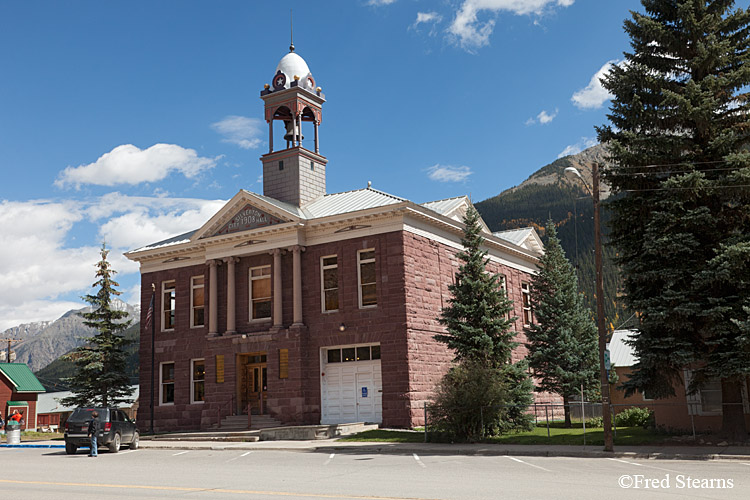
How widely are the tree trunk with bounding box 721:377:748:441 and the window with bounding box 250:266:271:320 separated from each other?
20.8 m

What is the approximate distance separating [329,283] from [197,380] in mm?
9575

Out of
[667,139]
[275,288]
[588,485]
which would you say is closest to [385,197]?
[275,288]

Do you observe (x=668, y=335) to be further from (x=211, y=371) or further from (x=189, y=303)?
(x=189, y=303)

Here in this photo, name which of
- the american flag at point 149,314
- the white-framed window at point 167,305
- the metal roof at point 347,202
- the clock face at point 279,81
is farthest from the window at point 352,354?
the clock face at point 279,81

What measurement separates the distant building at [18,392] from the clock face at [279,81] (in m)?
50.6

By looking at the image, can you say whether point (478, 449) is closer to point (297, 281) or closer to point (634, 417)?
point (634, 417)

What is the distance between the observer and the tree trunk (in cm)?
2112

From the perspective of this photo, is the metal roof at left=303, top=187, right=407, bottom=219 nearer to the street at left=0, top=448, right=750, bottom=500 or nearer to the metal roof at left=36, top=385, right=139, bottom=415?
the street at left=0, top=448, right=750, bottom=500

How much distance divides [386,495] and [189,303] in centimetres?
2783

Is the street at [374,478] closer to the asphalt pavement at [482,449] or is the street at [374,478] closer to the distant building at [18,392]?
the asphalt pavement at [482,449]

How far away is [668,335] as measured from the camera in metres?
22.0

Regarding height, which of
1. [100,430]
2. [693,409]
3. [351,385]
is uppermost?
[351,385]

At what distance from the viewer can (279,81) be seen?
129 feet

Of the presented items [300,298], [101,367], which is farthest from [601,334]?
[101,367]
